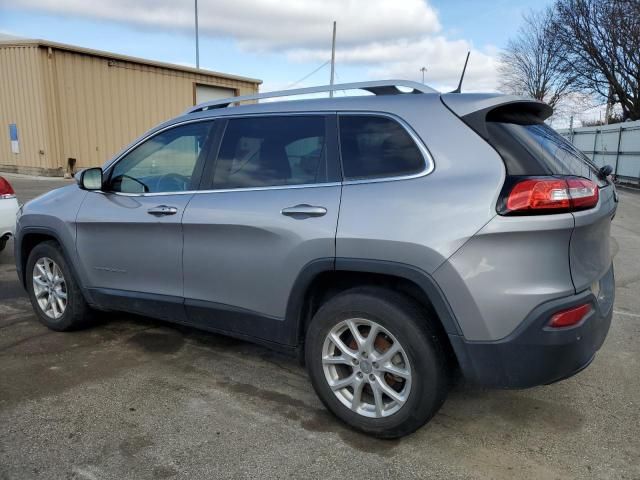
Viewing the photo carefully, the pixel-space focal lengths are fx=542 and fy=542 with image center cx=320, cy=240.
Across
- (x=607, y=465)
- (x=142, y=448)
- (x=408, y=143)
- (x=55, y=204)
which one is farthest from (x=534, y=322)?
(x=55, y=204)

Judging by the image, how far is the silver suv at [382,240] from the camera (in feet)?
7.94

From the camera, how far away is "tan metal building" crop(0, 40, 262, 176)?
17.8m

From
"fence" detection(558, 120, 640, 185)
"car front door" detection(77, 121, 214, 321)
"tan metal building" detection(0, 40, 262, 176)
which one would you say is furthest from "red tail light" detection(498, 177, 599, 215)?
"tan metal building" detection(0, 40, 262, 176)

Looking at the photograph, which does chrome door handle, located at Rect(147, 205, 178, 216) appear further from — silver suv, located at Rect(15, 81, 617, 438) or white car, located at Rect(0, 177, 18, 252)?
white car, located at Rect(0, 177, 18, 252)

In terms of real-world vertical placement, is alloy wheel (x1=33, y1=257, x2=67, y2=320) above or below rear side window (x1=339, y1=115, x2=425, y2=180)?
below

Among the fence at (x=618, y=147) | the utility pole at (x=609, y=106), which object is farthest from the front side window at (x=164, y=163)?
the utility pole at (x=609, y=106)

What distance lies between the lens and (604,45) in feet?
94.8

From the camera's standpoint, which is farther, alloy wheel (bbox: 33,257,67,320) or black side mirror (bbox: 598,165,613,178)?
alloy wheel (bbox: 33,257,67,320)

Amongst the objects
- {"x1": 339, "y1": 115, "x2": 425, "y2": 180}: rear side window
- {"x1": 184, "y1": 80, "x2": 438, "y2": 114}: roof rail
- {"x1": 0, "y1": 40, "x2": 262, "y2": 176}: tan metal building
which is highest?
{"x1": 0, "y1": 40, "x2": 262, "y2": 176}: tan metal building

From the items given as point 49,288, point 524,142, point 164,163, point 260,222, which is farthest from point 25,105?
point 524,142

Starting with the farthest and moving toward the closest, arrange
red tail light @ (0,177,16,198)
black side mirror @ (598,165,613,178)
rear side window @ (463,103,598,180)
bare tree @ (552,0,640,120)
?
bare tree @ (552,0,640,120) < red tail light @ (0,177,16,198) < black side mirror @ (598,165,613,178) < rear side window @ (463,103,598,180)

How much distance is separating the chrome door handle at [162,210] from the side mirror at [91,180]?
586 millimetres

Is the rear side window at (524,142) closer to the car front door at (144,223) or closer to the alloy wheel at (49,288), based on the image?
the car front door at (144,223)

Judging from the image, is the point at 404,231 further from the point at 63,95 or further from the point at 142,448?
the point at 63,95
